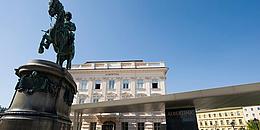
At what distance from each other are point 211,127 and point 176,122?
225ft

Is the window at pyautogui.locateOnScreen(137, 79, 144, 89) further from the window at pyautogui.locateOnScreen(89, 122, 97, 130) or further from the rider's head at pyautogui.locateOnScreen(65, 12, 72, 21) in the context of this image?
the rider's head at pyautogui.locateOnScreen(65, 12, 72, 21)

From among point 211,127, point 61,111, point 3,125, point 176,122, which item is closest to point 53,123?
point 61,111

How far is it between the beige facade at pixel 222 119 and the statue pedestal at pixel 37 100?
241 feet

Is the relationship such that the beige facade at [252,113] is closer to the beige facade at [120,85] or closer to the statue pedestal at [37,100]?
the beige facade at [120,85]

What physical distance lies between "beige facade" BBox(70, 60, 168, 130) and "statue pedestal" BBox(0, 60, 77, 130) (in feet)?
70.8

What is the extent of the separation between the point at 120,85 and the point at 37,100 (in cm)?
2413

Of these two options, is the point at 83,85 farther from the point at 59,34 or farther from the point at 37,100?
the point at 37,100

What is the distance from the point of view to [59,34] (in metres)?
8.09

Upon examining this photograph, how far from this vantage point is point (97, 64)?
3203cm

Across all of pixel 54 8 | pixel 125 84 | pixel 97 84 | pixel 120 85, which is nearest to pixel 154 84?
pixel 125 84

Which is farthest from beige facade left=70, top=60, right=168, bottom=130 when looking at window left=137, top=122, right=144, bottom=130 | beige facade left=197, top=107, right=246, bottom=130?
beige facade left=197, top=107, right=246, bottom=130

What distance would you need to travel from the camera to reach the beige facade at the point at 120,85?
89.8 ft

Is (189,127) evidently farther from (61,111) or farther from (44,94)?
(44,94)

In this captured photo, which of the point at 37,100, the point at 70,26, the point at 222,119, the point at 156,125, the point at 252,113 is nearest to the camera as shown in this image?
the point at 37,100
